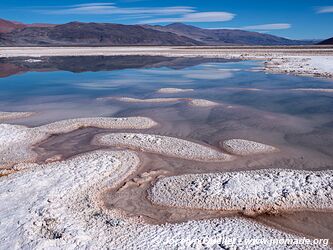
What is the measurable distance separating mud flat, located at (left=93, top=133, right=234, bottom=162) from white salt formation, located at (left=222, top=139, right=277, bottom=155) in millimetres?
343

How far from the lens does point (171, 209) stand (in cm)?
527

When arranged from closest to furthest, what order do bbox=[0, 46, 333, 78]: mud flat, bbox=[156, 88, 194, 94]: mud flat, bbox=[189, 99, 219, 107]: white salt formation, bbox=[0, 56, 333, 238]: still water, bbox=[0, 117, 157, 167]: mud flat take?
bbox=[0, 56, 333, 238]: still water < bbox=[0, 117, 157, 167]: mud flat < bbox=[189, 99, 219, 107]: white salt formation < bbox=[156, 88, 194, 94]: mud flat < bbox=[0, 46, 333, 78]: mud flat

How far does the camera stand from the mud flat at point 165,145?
289 inches

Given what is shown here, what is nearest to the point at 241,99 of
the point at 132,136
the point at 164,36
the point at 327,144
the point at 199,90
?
the point at 199,90

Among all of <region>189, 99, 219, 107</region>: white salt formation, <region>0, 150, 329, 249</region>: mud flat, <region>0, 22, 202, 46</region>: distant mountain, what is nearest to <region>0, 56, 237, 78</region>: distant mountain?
<region>189, 99, 219, 107</region>: white salt formation

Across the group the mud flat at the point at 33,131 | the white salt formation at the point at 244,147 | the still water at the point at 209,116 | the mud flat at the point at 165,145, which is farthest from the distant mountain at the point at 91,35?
the white salt formation at the point at 244,147

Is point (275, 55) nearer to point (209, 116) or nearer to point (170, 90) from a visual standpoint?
point (170, 90)

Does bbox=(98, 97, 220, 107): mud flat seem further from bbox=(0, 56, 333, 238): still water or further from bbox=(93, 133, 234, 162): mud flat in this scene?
bbox=(93, 133, 234, 162): mud flat

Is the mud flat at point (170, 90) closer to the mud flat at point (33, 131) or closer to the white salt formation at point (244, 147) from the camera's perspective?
the mud flat at point (33, 131)

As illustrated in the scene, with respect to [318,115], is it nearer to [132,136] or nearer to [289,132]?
[289,132]

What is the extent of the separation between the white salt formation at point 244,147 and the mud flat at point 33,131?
2.62m

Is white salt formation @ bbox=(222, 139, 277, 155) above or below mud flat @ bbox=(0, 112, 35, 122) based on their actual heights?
below

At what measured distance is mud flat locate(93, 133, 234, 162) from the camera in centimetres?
734

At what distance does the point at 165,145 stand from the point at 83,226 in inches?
140
